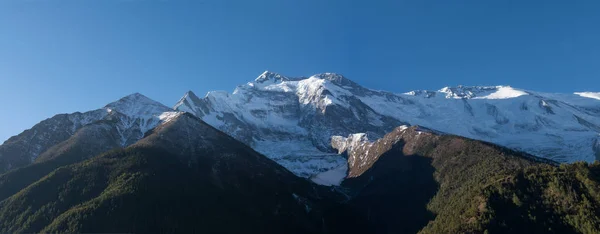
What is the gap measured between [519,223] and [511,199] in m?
11.4

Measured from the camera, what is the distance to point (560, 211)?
143 m

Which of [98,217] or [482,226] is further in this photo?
[98,217]

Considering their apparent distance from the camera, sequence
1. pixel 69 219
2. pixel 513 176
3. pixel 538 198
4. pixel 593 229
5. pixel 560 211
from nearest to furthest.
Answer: pixel 593 229 → pixel 560 211 → pixel 538 198 → pixel 513 176 → pixel 69 219

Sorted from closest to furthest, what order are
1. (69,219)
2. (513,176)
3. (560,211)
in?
(560,211) → (513,176) → (69,219)

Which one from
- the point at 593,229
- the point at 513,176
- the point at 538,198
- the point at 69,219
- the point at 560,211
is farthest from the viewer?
the point at 69,219

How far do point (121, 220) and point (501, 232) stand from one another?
14764cm

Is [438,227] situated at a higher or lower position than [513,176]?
lower

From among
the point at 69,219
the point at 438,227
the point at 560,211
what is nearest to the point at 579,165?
the point at 560,211

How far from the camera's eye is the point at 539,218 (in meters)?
145

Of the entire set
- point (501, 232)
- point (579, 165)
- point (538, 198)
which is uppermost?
point (579, 165)

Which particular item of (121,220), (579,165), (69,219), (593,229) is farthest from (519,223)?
(69,219)

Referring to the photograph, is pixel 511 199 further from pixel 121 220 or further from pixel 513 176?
pixel 121 220

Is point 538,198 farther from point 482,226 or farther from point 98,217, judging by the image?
point 98,217

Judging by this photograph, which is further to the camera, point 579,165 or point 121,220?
point 121,220
